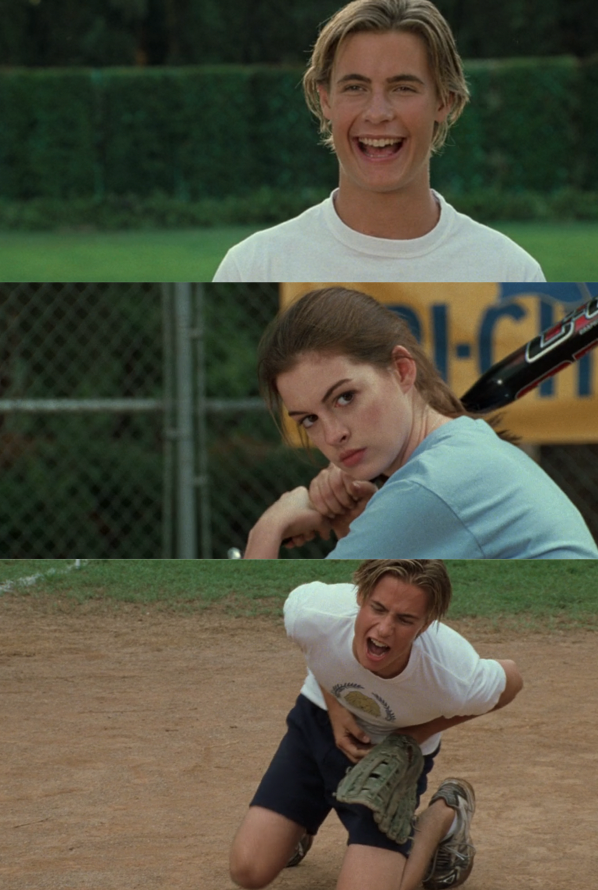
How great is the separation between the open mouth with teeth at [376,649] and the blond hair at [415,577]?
93mm

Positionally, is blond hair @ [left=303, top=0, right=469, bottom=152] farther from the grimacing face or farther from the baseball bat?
the grimacing face

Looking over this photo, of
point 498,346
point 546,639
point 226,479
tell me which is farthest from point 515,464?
point 546,639

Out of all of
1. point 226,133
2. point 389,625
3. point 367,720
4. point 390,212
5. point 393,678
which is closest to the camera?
point 390,212

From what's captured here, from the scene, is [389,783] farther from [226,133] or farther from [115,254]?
[226,133]

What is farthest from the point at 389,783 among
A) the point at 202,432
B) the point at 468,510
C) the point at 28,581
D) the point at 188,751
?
the point at 28,581

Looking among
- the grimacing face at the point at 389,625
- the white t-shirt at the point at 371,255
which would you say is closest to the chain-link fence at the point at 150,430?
the white t-shirt at the point at 371,255

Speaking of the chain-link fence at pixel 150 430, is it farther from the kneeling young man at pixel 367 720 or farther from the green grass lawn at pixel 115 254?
the green grass lawn at pixel 115 254

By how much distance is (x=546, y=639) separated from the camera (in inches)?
123

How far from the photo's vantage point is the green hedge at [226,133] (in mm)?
14055

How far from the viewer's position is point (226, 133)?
14.6m

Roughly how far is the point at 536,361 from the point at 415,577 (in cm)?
70

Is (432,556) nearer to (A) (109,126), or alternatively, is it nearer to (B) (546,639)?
(B) (546,639)

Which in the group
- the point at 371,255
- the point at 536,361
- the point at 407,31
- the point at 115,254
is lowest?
the point at 536,361

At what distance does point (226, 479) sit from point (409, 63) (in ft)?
1.57
